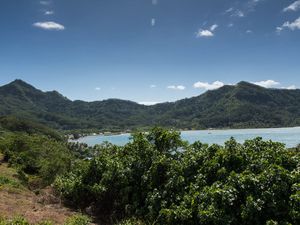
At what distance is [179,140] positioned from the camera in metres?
17.7

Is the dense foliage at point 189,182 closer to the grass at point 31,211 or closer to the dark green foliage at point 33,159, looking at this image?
the grass at point 31,211

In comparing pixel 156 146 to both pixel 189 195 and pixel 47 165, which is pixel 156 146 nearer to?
pixel 189 195

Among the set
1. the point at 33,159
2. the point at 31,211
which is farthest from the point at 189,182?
the point at 33,159

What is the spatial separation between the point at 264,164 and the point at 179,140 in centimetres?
597

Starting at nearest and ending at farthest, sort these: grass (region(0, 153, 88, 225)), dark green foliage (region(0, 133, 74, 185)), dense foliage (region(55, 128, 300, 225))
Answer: dense foliage (region(55, 128, 300, 225))
grass (region(0, 153, 88, 225))
dark green foliage (region(0, 133, 74, 185))


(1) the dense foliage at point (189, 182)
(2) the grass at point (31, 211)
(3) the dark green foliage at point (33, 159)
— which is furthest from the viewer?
(3) the dark green foliage at point (33, 159)

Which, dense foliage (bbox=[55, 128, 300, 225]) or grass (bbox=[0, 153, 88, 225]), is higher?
dense foliage (bbox=[55, 128, 300, 225])

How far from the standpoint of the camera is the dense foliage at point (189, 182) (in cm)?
1111

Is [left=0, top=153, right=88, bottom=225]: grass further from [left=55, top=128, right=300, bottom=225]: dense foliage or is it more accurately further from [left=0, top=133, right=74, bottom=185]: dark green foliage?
[left=0, top=133, right=74, bottom=185]: dark green foliage

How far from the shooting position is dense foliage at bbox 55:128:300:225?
11.1m

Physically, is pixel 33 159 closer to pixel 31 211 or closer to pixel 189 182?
pixel 31 211

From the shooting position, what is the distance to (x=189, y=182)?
14203 millimetres

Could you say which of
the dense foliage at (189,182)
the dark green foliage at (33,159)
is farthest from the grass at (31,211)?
the dark green foliage at (33,159)

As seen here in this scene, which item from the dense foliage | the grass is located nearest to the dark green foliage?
the grass
